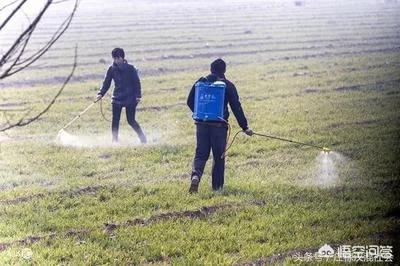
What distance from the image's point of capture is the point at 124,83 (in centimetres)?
1084

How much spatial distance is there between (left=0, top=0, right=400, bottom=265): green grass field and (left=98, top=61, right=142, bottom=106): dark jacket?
1.02 metres

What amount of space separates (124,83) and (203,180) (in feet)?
10.3

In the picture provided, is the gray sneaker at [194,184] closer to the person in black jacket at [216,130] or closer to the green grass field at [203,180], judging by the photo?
the person in black jacket at [216,130]

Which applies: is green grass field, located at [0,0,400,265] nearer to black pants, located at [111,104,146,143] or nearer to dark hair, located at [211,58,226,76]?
black pants, located at [111,104,146,143]

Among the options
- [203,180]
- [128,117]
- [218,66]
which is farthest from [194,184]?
[128,117]

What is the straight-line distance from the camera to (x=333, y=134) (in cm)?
1170

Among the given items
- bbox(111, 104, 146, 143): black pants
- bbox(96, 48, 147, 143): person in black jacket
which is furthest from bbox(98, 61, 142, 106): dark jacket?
bbox(111, 104, 146, 143): black pants

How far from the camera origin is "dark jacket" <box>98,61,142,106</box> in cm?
1080

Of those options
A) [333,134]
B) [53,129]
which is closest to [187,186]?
[333,134]

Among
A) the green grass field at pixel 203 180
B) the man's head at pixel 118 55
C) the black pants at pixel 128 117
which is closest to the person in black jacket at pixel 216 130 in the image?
the green grass field at pixel 203 180

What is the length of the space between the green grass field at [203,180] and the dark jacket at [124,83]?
1.02 metres

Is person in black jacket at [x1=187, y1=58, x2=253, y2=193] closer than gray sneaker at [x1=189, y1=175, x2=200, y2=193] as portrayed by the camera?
Yes

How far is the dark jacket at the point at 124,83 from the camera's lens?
10805 mm

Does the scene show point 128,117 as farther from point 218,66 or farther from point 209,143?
point 218,66
